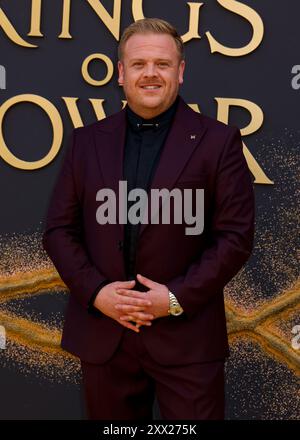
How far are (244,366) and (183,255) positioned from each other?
1.13m

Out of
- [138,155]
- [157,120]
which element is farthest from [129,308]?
[157,120]

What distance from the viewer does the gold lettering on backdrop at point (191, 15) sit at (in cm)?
284

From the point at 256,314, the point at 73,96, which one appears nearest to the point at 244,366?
the point at 256,314

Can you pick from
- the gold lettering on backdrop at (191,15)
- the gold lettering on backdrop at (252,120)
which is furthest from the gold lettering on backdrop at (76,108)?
the gold lettering on backdrop at (252,120)

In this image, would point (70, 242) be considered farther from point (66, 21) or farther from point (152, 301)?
point (66, 21)

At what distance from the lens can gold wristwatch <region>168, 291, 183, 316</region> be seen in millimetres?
1904

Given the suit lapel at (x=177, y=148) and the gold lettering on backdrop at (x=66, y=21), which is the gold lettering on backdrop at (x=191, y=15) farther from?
the suit lapel at (x=177, y=148)

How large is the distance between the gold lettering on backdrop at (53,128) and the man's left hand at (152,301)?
3.72 feet

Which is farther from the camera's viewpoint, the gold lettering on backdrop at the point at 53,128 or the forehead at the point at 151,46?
the gold lettering on backdrop at the point at 53,128

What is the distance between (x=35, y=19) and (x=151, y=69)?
111cm

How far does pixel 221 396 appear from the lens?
2.04 m

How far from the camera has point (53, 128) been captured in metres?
2.90

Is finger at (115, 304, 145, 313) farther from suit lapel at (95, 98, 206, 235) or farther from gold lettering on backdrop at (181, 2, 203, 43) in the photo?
gold lettering on backdrop at (181, 2, 203, 43)

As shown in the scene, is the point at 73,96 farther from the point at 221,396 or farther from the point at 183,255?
the point at 221,396
